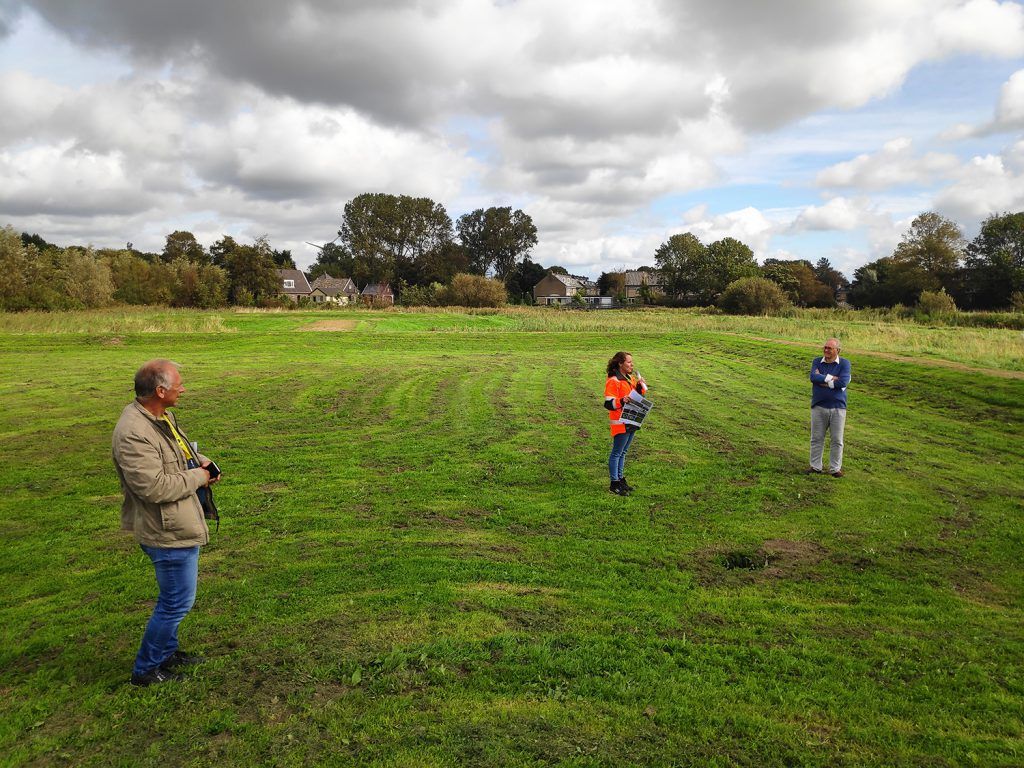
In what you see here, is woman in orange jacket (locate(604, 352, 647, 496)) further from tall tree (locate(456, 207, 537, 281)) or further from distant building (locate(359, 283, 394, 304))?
tall tree (locate(456, 207, 537, 281))

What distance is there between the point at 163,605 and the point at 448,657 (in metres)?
2.30

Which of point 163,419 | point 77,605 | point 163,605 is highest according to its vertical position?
point 163,419

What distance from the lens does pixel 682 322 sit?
49812mm

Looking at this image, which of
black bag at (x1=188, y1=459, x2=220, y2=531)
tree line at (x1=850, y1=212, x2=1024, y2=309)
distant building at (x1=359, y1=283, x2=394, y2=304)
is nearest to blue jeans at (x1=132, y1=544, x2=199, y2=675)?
black bag at (x1=188, y1=459, x2=220, y2=531)

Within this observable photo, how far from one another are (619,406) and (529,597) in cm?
407

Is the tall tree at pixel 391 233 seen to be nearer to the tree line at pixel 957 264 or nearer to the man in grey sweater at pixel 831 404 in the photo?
the tree line at pixel 957 264

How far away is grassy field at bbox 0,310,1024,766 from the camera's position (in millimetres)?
4316

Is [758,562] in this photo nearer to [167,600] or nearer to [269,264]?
[167,600]

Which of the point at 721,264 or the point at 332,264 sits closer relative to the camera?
the point at 721,264

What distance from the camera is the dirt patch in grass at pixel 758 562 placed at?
22.8 ft

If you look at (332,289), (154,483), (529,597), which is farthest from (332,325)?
(332,289)

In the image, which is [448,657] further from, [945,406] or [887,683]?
[945,406]

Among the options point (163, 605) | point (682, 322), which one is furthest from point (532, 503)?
point (682, 322)

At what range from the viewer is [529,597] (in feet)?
20.7
